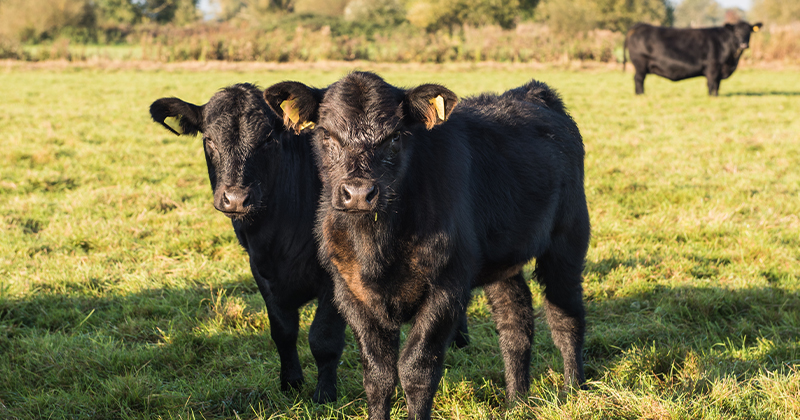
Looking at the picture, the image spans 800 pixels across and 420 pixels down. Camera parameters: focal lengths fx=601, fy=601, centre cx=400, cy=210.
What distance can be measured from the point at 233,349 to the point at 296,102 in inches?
75.5

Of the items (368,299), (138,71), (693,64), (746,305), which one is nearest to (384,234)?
(368,299)

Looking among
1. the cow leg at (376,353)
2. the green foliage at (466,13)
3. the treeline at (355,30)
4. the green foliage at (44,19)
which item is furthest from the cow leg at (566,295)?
the green foliage at (466,13)

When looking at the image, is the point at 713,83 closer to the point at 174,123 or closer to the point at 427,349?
the point at 174,123

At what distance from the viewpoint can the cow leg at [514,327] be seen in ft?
11.5

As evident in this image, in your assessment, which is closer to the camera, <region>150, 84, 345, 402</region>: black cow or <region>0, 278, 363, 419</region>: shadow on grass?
<region>0, 278, 363, 419</region>: shadow on grass

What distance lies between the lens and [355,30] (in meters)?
50.8

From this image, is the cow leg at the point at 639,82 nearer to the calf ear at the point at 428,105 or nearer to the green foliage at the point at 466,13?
the calf ear at the point at 428,105

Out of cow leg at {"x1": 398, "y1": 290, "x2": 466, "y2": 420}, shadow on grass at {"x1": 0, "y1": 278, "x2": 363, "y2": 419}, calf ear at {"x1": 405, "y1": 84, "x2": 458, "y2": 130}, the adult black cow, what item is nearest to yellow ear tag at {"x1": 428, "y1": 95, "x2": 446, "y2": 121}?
calf ear at {"x1": 405, "y1": 84, "x2": 458, "y2": 130}

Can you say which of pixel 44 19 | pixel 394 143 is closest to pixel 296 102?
pixel 394 143

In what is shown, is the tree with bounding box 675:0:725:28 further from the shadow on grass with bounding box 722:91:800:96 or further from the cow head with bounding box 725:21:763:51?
the shadow on grass with bounding box 722:91:800:96

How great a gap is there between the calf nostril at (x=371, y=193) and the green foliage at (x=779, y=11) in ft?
246

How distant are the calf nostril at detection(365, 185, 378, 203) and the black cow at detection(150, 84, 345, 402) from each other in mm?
1075

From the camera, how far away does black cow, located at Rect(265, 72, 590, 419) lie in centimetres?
273

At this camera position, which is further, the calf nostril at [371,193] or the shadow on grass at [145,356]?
the shadow on grass at [145,356]
